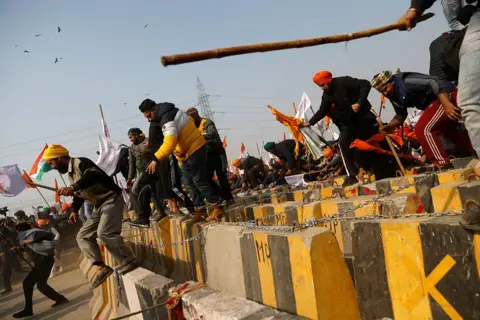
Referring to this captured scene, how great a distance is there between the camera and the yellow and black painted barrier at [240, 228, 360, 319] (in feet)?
7.15

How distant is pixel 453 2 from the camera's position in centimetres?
241

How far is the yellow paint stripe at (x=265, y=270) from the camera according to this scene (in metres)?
2.63

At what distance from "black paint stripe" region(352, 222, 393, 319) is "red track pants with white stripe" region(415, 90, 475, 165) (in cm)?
302

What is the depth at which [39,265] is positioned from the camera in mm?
9656

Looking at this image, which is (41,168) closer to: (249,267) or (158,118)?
(158,118)

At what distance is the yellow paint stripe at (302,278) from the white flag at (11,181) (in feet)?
55.9


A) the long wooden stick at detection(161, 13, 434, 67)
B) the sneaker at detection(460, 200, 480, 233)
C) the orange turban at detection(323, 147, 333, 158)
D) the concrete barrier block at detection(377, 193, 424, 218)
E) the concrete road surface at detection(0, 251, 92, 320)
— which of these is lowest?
the concrete road surface at detection(0, 251, 92, 320)

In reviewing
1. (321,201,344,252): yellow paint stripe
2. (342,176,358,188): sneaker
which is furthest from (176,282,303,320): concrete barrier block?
(342,176,358,188): sneaker

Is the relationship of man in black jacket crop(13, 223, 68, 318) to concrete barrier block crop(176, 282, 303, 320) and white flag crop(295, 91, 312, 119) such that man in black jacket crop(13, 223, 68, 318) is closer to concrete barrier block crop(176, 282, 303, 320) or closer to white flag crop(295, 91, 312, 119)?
concrete barrier block crop(176, 282, 303, 320)

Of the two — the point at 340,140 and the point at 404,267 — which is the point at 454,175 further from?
the point at 340,140

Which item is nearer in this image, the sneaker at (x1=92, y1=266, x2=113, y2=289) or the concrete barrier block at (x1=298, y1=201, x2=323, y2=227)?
the concrete barrier block at (x1=298, y1=201, x2=323, y2=227)

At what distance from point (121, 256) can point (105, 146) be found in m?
Answer: 6.22

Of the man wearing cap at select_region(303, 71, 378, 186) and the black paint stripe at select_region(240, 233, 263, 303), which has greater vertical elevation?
the man wearing cap at select_region(303, 71, 378, 186)

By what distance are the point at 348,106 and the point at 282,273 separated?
15.3ft
